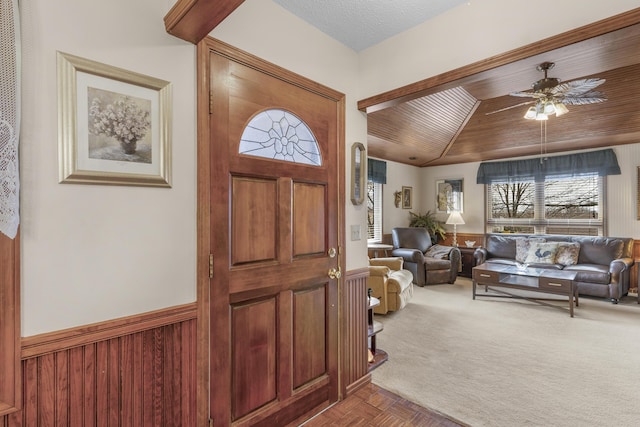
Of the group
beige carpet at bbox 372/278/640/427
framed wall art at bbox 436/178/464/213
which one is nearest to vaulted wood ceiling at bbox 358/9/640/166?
framed wall art at bbox 436/178/464/213

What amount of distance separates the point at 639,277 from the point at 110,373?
20.4 feet

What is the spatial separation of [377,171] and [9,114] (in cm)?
555

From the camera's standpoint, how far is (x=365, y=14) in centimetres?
191

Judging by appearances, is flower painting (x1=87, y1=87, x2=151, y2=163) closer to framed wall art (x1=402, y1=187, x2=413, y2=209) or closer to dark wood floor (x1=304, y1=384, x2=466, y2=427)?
dark wood floor (x1=304, y1=384, x2=466, y2=427)

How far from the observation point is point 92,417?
46.6 inches

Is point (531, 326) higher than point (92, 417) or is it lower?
lower

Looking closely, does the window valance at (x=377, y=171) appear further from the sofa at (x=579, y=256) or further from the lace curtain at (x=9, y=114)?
the lace curtain at (x=9, y=114)

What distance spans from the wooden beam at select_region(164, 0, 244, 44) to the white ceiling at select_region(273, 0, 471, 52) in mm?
667

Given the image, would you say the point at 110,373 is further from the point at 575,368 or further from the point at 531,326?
the point at 531,326

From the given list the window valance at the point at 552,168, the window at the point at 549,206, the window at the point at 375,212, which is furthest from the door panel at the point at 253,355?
the window at the point at 549,206

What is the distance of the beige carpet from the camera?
2.08 metres

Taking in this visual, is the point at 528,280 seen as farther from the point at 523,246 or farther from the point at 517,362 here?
the point at 517,362

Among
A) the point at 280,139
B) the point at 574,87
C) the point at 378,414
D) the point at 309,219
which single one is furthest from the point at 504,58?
the point at 378,414

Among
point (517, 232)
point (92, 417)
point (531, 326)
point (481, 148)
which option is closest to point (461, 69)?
point (92, 417)
